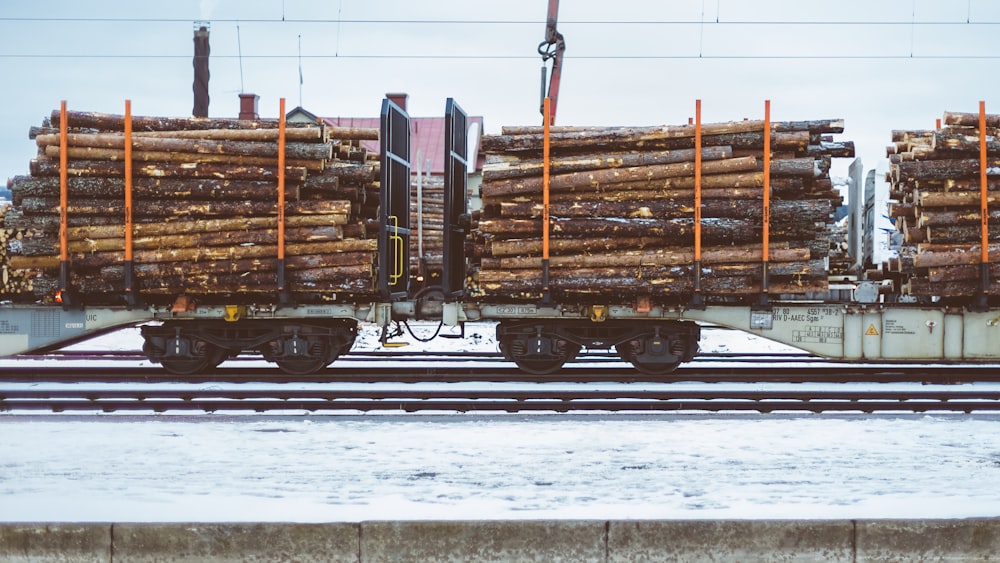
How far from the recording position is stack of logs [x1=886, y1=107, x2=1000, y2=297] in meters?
10.5

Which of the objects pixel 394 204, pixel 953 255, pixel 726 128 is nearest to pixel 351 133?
pixel 394 204

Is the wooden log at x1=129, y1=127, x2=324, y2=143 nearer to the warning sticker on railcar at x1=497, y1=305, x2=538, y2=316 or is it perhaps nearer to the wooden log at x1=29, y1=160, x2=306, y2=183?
the wooden log at x1=29, y1=160, x2=306, y2=183

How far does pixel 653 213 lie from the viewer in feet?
34.9

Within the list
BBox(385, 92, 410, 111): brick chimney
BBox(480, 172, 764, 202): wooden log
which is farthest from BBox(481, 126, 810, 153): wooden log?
BBox(385, 92, 410, 111): brick chimney

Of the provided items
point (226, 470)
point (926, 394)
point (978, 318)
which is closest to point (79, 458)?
point (226, 470)

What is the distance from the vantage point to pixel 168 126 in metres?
11.2

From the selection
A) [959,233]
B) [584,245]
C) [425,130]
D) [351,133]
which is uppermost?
[425,130]

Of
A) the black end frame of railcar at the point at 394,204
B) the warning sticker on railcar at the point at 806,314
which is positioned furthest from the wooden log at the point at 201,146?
the warning sticker on railcar at the point at 806,314

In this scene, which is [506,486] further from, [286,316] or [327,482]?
[286,316]

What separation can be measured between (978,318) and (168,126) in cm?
1018

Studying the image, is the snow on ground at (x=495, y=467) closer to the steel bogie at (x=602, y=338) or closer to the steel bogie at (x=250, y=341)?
the steel bogie at (x=602, y=338)

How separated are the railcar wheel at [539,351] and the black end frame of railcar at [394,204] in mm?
1570

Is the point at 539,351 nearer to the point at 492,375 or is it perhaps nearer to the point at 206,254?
the point at 492,375

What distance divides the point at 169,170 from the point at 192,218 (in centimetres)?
64
